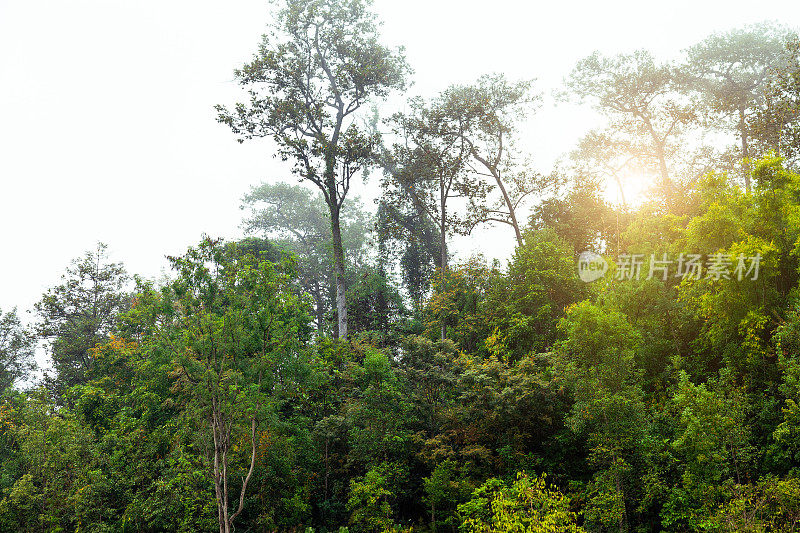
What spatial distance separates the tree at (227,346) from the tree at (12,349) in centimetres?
2457

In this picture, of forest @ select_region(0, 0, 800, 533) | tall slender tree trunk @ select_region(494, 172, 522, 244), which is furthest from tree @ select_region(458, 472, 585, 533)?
tall slender tree trunk @ select_region(494, 172, 522, 244)

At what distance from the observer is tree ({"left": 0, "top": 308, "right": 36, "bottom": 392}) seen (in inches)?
1155

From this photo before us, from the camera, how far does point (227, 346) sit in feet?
37.5

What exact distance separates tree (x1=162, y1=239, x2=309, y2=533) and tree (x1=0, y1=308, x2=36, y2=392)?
2457 cm

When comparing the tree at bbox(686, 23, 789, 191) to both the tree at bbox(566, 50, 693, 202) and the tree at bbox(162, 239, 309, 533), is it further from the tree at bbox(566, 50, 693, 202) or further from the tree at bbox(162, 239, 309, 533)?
the tree at bbox(162, 239, 309, 533)

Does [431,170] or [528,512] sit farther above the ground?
[431,170]

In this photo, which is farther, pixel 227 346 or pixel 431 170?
pixel 431 170

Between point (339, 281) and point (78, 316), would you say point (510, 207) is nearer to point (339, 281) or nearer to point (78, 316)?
point (339, 281)

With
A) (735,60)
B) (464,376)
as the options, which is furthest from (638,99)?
(464,376)

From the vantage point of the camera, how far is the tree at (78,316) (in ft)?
84.2

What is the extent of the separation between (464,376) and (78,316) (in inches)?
909

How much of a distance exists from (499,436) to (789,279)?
A: 26.3ft

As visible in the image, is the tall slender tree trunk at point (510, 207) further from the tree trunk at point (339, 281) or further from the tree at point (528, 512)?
the tree at point (528, 512)

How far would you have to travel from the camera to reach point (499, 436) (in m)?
13.5
